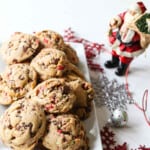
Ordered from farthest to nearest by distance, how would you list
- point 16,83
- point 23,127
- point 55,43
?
point 55,43, point 16,83, point 23,127

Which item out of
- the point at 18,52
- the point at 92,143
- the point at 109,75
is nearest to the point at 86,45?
the point at 109,75

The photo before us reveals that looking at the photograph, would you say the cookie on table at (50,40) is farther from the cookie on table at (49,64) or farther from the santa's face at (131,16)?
the santa's face at (131,16)

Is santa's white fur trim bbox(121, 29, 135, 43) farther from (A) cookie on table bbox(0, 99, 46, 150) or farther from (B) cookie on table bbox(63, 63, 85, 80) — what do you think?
(A) cookie on table bbox(0, 99, 46, 150)

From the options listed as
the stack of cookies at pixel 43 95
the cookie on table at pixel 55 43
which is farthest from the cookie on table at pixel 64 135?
the cookie on table at pixel 55 43

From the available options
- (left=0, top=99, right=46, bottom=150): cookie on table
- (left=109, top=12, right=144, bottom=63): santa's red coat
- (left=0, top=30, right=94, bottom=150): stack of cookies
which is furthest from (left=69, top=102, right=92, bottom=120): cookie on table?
(left=109, top=12, right=144, bottom=63): santa's red coat

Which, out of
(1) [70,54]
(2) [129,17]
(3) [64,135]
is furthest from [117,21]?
(3) [64,135]

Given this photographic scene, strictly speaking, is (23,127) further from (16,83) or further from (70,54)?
(70,54)
